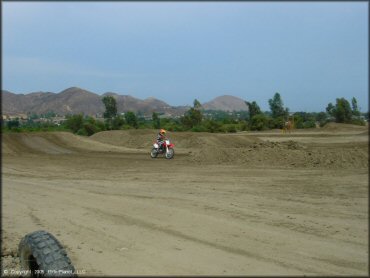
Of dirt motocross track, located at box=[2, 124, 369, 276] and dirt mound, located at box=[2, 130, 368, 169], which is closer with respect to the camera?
dirt motocross track, located at box=[2, 124, 369, 276]

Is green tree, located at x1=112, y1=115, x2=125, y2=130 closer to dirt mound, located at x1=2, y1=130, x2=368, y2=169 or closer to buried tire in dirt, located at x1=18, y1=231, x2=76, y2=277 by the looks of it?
dirt mound, located at x1=2, y1=130, x2=368, y2=169

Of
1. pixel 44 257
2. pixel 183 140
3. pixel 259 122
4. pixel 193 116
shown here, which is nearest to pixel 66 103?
pixel 44 257

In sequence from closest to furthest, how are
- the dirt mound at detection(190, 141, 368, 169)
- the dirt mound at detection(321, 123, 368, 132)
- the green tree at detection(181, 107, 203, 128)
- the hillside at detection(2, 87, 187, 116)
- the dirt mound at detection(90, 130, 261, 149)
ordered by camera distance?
the dirt mound at detection(321, 123, 368, 132) < the hillside at detection(2, 87, 187, 116) < the green tree at detection(181, 107, 203, 128) < the dirt mound at detection(190, 141, 368, 169) < the dirt mound at detection(90, 130, 261, 149)

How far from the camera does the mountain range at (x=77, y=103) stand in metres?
3.72

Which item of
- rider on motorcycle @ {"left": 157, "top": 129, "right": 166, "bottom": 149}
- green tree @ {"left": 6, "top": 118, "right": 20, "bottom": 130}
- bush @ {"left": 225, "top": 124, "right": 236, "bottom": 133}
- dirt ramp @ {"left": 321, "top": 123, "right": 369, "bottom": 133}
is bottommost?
rider on motorcycle @ {"left": 157, "top": 129, "right": 166, "bottom": 149}

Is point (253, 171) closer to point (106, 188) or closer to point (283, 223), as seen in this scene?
point (106, 188)

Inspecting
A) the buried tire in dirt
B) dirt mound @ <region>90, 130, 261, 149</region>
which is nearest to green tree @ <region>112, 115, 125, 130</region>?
the buried tire in dirt

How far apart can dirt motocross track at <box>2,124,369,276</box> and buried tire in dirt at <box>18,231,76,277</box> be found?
37cm

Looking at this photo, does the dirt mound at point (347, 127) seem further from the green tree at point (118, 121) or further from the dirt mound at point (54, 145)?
the dirt mound at point (54, 145)

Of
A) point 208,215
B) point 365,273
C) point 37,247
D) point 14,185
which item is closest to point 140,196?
point 208,215

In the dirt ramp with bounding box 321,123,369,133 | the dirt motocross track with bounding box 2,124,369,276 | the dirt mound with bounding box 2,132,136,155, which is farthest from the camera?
the dirt mound with bounding box 2,132,136,155

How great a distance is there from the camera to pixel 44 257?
12.1 ft

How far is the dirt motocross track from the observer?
12.4ft

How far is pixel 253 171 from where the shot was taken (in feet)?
47.4
